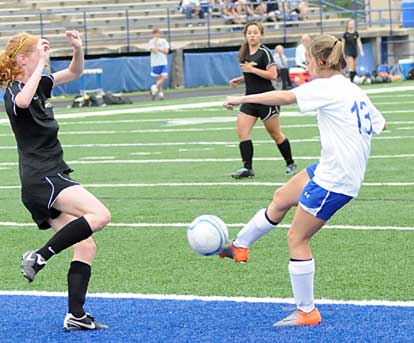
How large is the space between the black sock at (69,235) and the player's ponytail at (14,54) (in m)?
0.95

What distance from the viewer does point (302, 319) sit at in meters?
6.87

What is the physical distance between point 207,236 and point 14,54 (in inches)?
62.4

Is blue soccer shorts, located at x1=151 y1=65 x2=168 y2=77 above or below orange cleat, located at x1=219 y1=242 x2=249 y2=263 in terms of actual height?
below

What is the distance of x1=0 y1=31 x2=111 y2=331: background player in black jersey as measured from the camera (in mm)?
6879

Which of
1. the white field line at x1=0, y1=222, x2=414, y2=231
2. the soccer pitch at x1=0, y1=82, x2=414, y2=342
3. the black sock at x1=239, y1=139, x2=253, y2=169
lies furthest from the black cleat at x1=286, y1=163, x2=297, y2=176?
the white field line at x1=0, y1=222, x2=414, y2=231

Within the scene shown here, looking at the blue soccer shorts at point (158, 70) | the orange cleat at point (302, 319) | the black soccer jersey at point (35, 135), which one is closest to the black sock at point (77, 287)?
the black soccer jersey at point (35, 135)

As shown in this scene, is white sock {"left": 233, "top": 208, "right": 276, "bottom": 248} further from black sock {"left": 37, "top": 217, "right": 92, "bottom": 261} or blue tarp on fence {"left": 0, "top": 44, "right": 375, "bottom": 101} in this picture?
blue tarp on fence {"left": 0, "top": 44, "right": 375, "bottom": 101}

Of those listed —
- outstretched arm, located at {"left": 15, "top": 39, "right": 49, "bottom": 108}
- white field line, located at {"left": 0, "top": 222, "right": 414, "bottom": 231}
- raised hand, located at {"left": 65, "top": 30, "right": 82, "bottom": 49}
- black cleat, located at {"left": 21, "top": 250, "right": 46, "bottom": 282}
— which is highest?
raised hand, located at {"left": 65, "top": 30, "right": 82, "bottom": 49}

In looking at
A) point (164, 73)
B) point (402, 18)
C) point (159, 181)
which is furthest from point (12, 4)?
point (159, 181)

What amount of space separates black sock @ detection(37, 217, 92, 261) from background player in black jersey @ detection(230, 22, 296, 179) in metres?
7.58

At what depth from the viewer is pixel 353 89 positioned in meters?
6.86

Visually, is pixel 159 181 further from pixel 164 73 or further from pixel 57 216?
pixel 164 73

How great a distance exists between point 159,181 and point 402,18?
29432 mm

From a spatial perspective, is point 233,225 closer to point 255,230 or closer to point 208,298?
point 208,298
